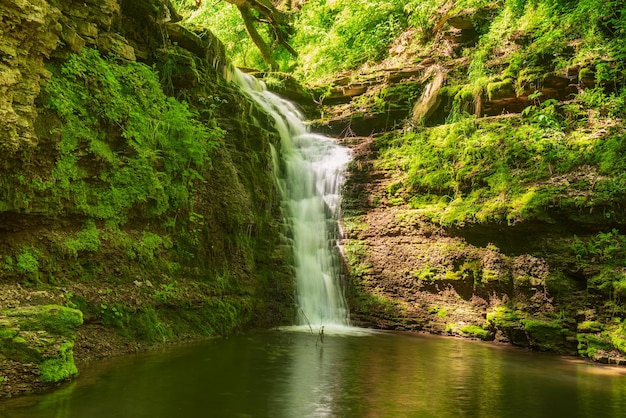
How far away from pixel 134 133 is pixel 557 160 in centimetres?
885

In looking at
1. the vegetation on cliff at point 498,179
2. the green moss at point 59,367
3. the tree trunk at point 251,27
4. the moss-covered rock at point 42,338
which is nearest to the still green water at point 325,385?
the green moss at point 59,367

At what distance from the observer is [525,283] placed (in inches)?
394

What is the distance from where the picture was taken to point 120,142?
8.03m

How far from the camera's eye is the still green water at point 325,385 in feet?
15.6

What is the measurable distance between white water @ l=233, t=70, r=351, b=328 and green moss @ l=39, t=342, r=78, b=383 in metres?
5.96

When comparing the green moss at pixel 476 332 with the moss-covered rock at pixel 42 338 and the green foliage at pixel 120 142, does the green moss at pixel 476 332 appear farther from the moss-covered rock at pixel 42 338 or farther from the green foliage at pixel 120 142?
the moss-covered rock at pixel 42 338

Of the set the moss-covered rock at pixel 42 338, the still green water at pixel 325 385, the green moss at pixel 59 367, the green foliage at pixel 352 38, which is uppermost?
the green foliage at pixel 352 38

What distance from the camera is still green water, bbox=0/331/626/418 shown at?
15.6 feet

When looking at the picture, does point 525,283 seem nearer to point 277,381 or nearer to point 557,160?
point 557,160

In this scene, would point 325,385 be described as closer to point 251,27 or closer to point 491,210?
point 491,210

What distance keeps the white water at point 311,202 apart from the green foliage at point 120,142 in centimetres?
367

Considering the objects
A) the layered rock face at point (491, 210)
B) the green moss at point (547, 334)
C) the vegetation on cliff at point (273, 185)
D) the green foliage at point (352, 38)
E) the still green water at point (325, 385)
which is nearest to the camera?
the still green water at point (325, 385)

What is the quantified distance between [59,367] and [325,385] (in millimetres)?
3023

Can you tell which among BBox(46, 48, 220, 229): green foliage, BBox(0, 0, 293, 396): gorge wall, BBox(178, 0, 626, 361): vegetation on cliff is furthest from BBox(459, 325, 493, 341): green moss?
BBox(46, 48, 220, 229): green foliage
